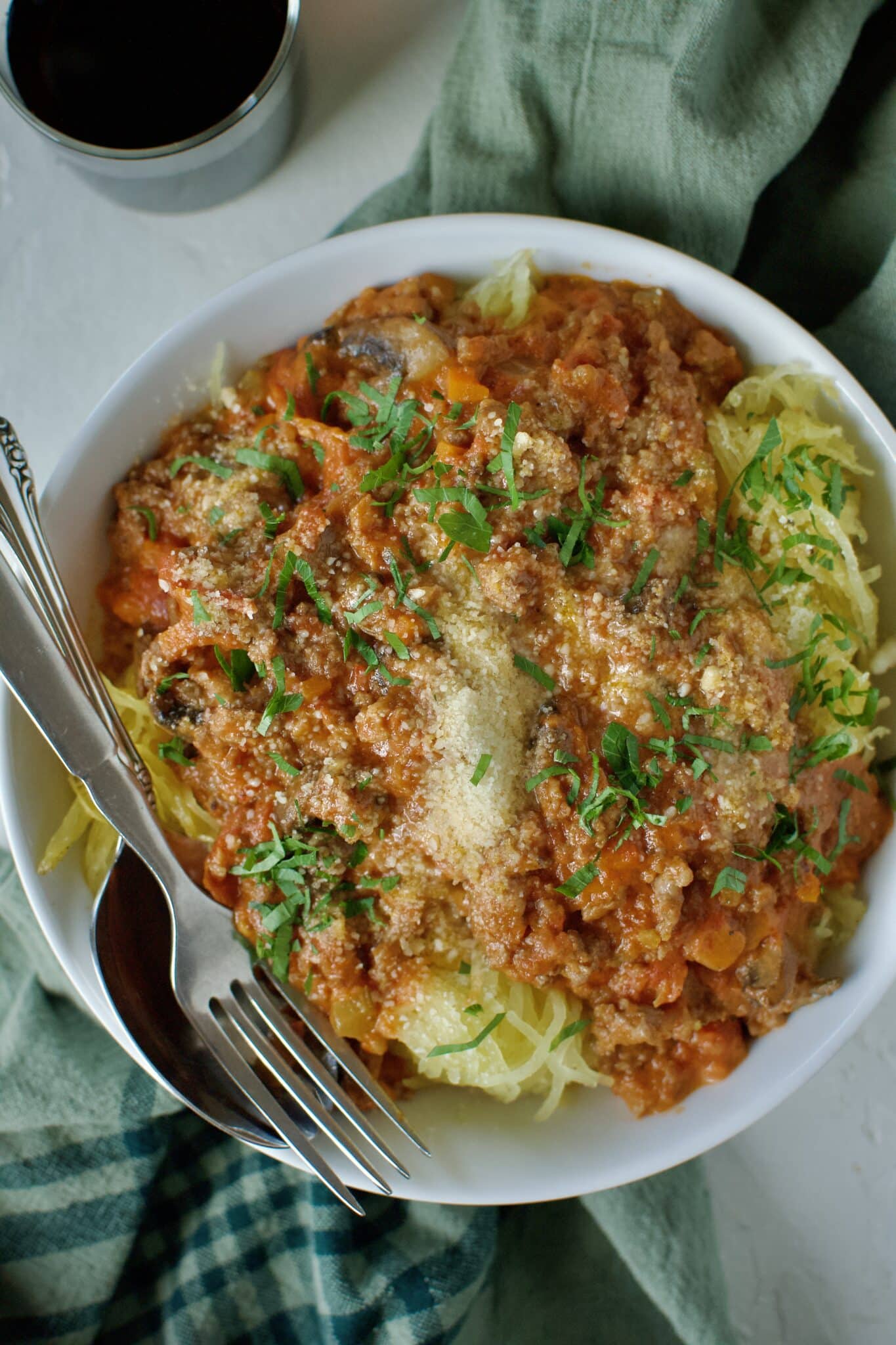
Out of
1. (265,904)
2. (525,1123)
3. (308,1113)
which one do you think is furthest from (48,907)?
(525,1123)

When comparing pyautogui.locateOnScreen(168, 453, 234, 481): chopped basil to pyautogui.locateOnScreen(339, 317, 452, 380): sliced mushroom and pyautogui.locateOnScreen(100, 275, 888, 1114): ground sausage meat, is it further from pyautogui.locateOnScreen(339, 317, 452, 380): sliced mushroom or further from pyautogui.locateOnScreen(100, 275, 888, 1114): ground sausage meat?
pyautogui.locateOnScreen(339, 317, 452, 380): sliced mushroom

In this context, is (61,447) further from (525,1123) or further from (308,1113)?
(525,1123)

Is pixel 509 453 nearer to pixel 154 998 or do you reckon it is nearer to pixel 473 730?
pixel 473 730

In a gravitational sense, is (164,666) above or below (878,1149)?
above

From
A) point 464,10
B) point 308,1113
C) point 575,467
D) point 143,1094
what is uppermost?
point 464,10

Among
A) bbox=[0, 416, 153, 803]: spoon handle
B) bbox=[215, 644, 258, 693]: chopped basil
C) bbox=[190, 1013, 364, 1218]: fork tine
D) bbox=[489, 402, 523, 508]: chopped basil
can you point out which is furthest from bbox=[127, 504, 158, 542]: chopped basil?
bbox=[190, 1013, 364, 1218]: fork tine

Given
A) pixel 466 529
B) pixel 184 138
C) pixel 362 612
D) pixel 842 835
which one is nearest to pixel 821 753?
pixel 842 835

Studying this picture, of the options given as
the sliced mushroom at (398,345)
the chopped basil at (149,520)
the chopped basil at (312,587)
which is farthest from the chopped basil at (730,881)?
the chopped basil at (149,520)
